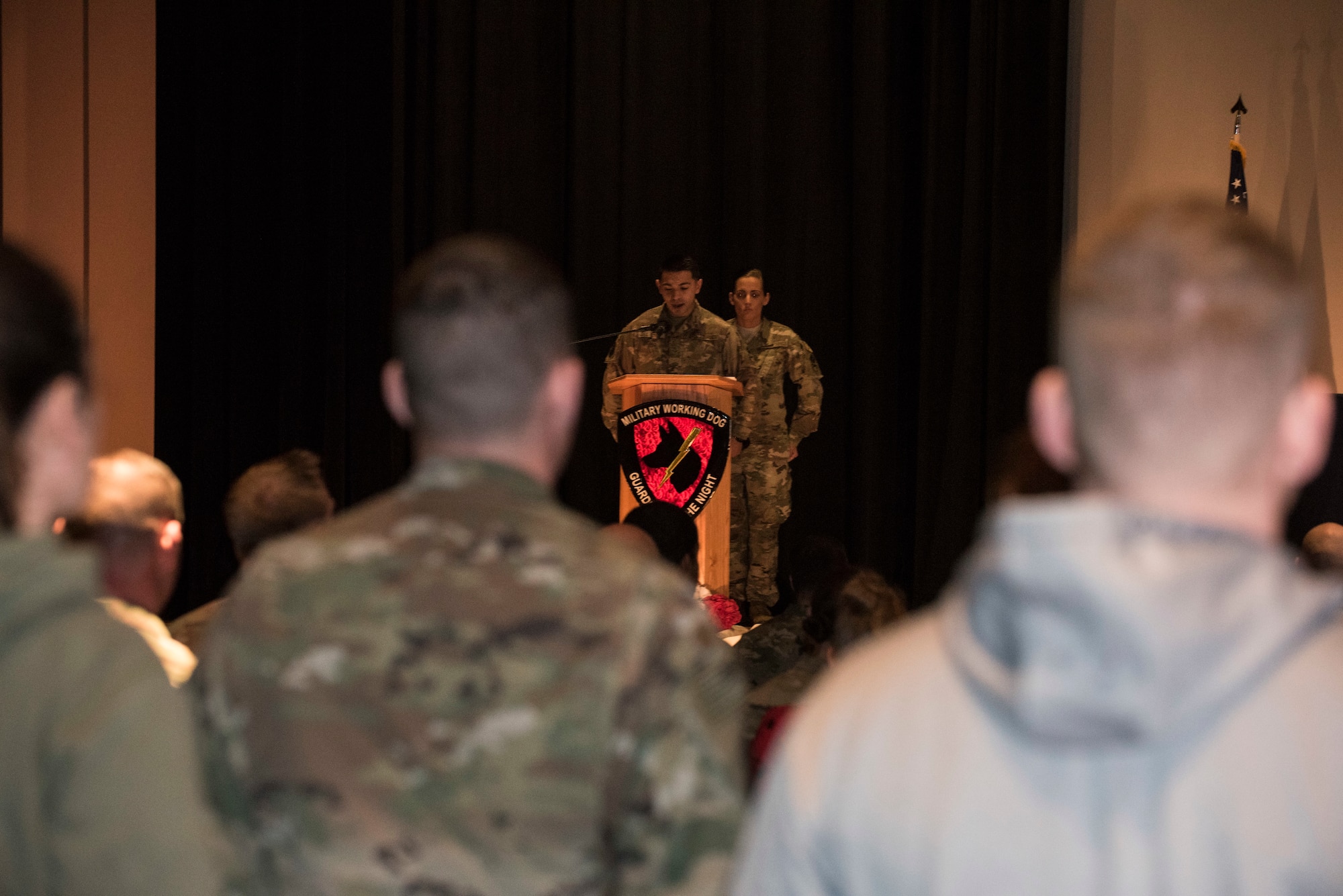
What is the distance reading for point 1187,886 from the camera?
2.41 ft

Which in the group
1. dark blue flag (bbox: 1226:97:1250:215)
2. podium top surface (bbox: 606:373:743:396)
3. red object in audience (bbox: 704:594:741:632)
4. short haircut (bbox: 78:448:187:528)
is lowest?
red object in audience (bbox: 704:594:741:632)

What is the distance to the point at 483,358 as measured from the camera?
1.13m

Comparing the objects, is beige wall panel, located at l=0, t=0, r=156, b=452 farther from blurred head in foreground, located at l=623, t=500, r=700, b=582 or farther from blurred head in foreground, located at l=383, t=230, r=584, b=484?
blurred head in foreground, located at l=383, t=230, r=584, b=484

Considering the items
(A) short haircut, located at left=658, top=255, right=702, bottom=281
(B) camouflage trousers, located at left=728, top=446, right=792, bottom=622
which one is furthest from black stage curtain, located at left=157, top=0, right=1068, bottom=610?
(A) short haircut, located at left=658, top=255, right=702, bottom=281

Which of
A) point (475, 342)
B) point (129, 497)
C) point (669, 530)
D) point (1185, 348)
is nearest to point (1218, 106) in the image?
point (669, 530)

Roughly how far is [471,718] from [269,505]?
48.2 inches

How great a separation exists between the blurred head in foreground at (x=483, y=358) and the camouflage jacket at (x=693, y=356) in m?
5.01

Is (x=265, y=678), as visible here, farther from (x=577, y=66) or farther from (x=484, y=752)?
(x=577, y=66)

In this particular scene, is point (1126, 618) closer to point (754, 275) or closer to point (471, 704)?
point (471, 704)

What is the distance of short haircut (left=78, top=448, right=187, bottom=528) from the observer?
1.86 meters

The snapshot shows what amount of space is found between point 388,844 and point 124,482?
3.40 ft

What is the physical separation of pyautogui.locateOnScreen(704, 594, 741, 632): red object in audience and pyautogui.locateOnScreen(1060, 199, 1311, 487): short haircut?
14.4 ft

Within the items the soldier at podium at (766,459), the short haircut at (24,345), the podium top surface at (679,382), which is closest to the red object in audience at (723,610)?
the podium top surface at (679,382)

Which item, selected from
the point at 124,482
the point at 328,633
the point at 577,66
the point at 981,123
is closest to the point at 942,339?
the point at 981,123
